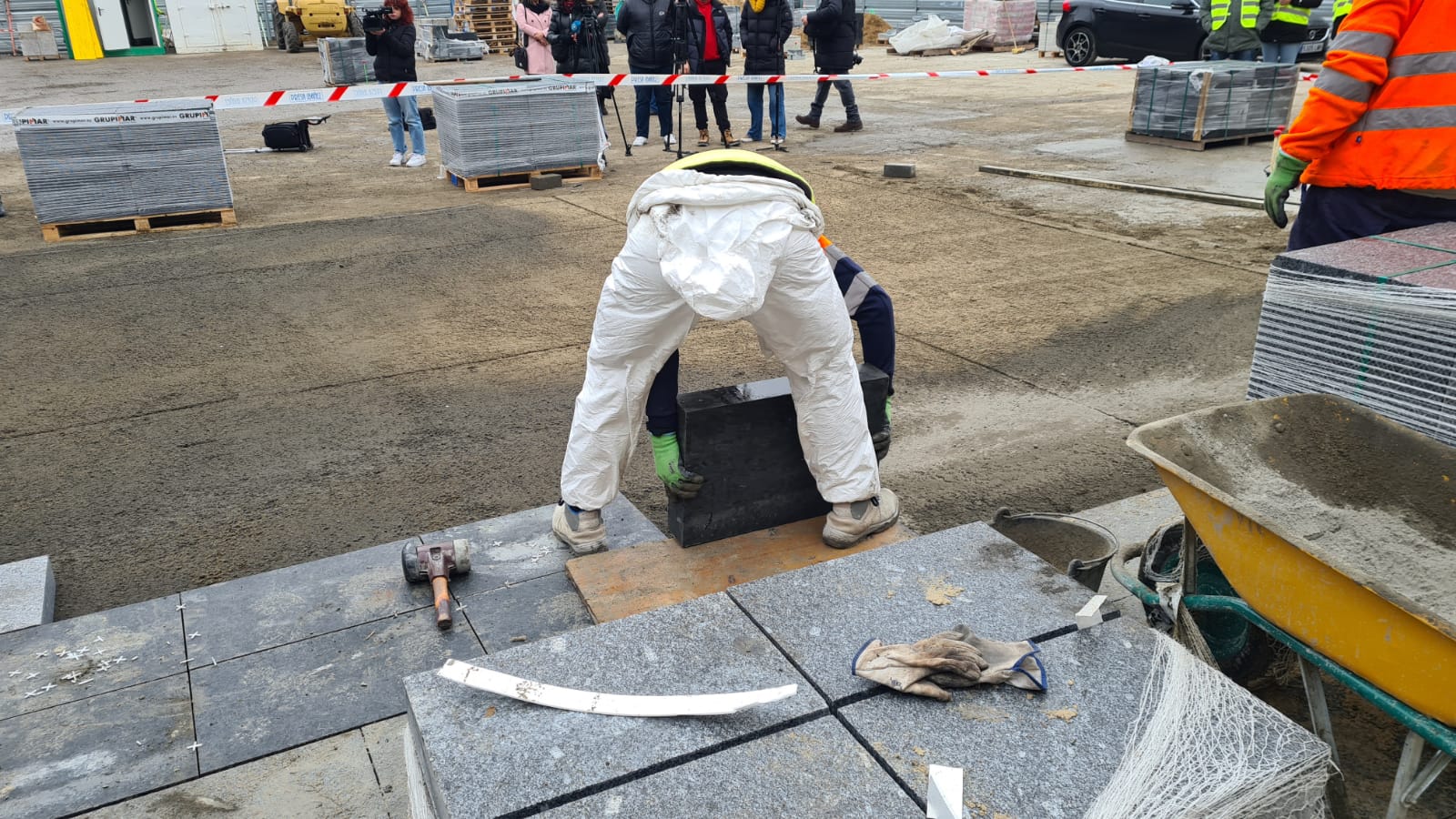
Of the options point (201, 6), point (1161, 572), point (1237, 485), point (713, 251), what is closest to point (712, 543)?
point (713, 251)

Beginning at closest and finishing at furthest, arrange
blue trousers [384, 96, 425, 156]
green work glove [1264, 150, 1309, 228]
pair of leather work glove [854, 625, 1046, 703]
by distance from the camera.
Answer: pair of leather work glove [854, 625, 1046, 703] → green work glove [1264, 150, 1309, 228] → blue trousers [384, 96, 425, 156]

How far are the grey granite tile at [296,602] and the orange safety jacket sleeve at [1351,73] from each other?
12.3 feet

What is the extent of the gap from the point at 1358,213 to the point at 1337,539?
178 cm

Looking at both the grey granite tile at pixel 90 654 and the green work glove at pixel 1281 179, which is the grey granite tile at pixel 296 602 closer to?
the grey granite tile at pixel 90 654

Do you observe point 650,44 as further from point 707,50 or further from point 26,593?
point 26,593

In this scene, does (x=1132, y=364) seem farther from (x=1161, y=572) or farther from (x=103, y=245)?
(x=103, y=245)

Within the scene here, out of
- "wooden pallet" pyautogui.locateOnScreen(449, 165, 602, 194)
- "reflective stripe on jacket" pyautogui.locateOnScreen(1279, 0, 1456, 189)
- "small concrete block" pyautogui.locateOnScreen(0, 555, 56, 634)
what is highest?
"reflective stripe on jacket" pyautogui.locateOnScreen(1279, 0, 1456, 189)

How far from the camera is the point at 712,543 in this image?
3.75m

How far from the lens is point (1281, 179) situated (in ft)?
13.9

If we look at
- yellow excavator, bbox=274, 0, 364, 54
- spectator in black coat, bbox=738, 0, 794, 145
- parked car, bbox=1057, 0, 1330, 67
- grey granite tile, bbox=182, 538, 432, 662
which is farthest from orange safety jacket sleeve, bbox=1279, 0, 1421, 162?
yellow excavator, bbox=274, 0, 364, 54

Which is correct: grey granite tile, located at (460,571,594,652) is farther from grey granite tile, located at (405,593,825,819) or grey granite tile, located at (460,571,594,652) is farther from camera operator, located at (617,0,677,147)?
camera operator, located at (617,0,677,147)

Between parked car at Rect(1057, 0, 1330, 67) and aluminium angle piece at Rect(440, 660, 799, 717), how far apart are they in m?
16.5

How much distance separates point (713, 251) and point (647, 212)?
311mm

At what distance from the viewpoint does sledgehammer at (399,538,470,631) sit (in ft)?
11.6
